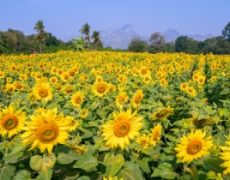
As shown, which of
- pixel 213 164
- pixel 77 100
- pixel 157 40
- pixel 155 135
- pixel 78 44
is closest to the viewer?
pixel 213 164

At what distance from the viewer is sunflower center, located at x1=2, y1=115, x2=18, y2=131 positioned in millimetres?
2992

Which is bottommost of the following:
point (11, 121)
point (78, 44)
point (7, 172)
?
point (78, 44)

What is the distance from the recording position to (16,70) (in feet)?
35.5

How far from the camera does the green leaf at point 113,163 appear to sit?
2.55 metres

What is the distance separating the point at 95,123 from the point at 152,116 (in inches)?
20.7

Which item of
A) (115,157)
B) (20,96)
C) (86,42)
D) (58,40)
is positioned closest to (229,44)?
(86,42)

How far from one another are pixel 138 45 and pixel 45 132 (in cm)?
4302

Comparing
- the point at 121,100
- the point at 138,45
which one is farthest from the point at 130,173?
the point at 138,45

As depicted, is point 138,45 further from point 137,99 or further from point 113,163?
point 113,163

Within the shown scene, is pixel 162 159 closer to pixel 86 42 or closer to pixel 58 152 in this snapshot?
pixel 58 152

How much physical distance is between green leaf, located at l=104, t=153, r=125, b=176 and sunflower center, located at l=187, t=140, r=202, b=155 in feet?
1.19

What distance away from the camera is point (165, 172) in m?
2.89

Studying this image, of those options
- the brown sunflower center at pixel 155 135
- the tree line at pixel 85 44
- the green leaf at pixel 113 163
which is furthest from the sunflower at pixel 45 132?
the tree line at pixel 85 44

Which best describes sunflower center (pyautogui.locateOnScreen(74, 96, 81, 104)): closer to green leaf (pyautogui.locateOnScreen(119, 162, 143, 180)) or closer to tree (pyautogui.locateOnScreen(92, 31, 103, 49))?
green leaf (pyautogui.locateOnScreen(119, 162, 143, 180))
